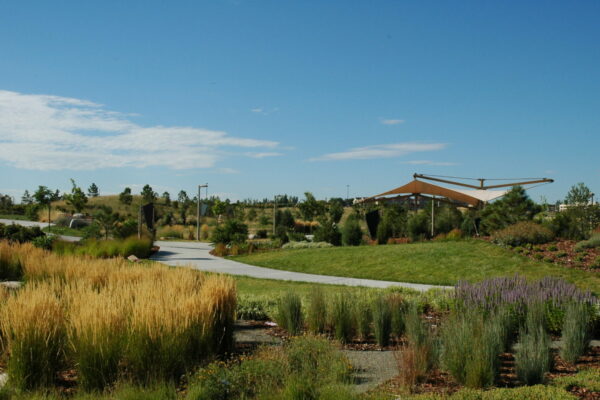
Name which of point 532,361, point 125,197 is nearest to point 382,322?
point 532,361

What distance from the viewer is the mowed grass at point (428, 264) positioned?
476 inches

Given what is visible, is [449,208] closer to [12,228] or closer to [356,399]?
[12,228]

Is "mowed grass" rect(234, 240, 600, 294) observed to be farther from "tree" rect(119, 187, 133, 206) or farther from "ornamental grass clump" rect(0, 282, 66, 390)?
"tree" rect(119, 187, 133, 206)

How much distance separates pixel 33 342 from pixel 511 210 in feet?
58.0

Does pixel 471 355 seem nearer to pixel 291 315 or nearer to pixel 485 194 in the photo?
pixel 291 315

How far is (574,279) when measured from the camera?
1130cm

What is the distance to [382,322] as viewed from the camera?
581cm

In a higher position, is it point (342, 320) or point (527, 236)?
point (527, 236)

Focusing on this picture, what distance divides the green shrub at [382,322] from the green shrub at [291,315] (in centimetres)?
92

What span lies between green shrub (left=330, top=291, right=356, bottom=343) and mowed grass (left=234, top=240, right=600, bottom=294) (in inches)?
257

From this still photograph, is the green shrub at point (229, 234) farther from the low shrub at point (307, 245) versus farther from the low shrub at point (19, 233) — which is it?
the low shrub at point (19, 233)

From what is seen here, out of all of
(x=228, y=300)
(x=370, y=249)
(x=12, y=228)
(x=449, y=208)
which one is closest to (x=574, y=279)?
(x=370, y=249)

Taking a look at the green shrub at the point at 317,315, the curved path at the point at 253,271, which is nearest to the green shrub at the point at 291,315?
the green shrub at the point at 317,315

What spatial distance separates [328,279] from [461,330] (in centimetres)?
869
